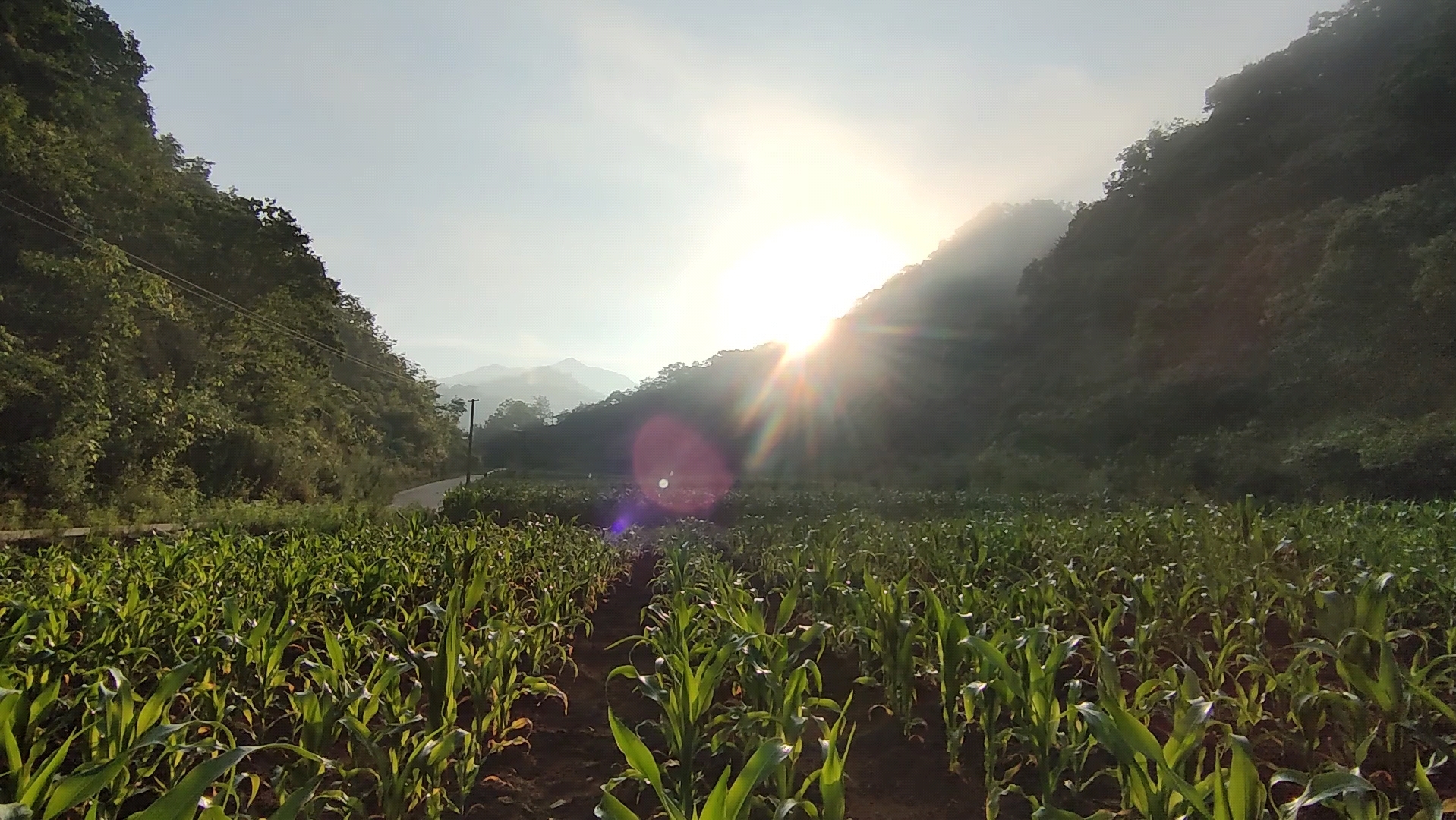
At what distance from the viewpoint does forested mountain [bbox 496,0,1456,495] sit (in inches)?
624

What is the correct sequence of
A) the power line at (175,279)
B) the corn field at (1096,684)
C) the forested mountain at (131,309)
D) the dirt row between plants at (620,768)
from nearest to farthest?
the corn field at (1096,684) → the dirt row between plants at (620,768) → the forested mountain at (131,309) → the power line at (175,279)

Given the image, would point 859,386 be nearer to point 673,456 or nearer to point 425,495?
point 673,456

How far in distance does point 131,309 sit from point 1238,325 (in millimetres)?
28425

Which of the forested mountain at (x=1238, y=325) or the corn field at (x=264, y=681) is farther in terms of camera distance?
the forested mountain at (x=1238, y=325)

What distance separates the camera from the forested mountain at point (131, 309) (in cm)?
1333

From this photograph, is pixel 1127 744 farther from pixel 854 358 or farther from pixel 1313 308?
pixel 854 358

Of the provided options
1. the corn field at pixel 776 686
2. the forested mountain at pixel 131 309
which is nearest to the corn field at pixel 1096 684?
the corn field at pixel 776 686

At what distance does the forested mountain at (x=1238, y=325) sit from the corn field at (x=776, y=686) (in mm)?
13192

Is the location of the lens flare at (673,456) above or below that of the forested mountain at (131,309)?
below

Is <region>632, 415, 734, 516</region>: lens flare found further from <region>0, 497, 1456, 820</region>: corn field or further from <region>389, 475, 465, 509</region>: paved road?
<region>0, 497, 1456, 820</region>: corn field

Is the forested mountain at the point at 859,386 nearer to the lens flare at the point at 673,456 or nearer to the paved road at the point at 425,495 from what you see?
the lens flare at the point at 673,456

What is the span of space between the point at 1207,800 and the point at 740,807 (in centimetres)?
115

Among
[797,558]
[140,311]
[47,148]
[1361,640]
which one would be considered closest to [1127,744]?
[1361,640]

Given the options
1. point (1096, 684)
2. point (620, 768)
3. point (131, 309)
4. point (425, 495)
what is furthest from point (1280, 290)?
point (425, 495)
